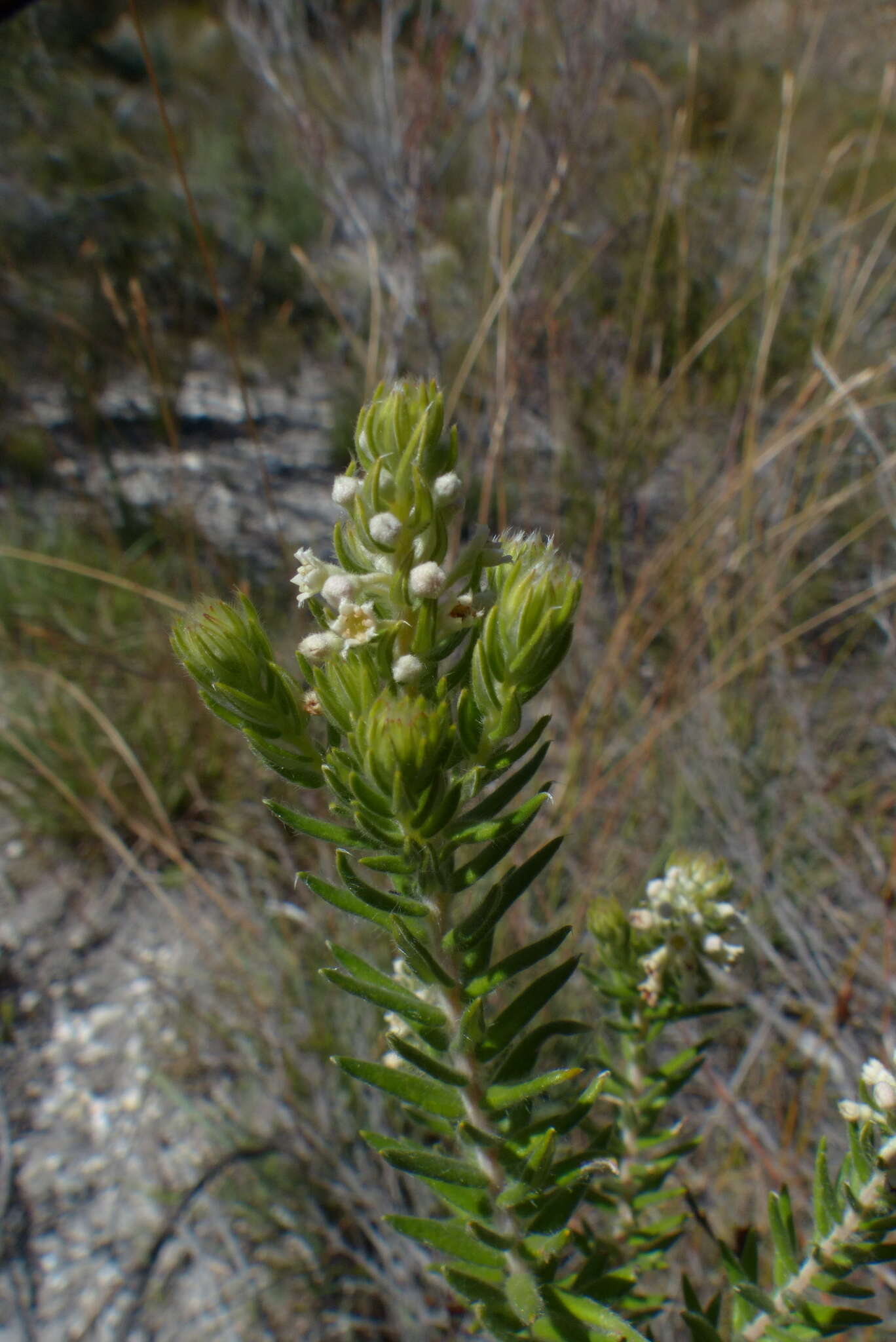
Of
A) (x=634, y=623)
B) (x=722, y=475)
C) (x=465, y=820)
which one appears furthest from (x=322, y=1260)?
(x=722, y=475)

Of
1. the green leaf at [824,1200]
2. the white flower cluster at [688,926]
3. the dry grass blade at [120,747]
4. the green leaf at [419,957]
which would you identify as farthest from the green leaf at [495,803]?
the dry grass blade at [120,747]

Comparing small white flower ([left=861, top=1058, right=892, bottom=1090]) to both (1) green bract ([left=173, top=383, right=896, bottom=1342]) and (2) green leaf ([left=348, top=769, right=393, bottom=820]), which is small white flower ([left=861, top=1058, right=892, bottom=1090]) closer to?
(1) green bract ([left=173, top=383, right=896, bottom=1342])

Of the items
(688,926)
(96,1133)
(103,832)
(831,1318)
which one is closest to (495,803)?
(688,926)

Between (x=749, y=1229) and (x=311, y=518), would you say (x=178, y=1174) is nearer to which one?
(x=749, y=1229)

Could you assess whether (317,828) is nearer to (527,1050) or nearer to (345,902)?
(345,902)

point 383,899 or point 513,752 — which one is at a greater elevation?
point 513,752

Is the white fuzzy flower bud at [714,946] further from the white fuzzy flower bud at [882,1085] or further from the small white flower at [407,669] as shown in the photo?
the small white flower at [407,669]
